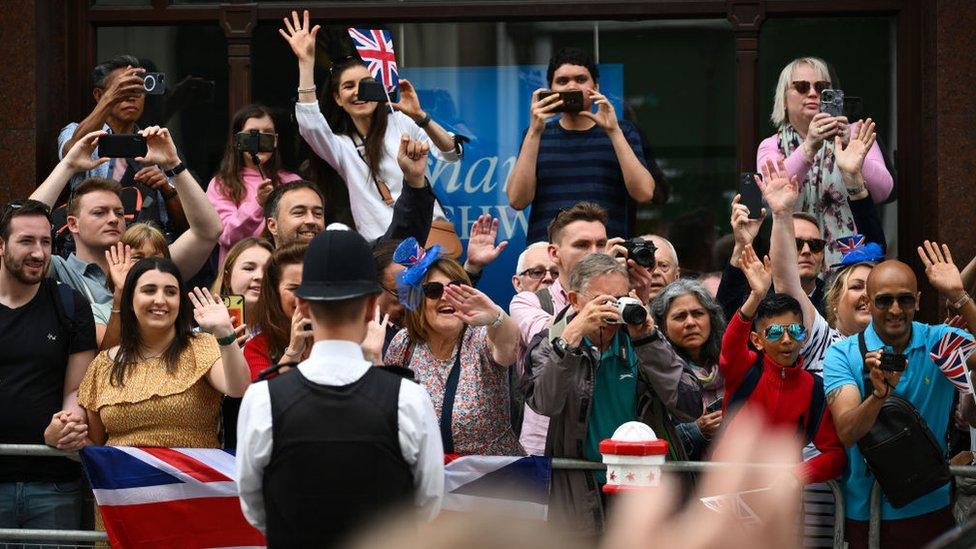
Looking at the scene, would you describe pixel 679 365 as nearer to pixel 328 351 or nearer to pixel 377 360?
pixel 377 360

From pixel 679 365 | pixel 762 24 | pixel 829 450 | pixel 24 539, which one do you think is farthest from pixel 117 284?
pixel 762 24

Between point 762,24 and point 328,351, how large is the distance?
6106 millimetres

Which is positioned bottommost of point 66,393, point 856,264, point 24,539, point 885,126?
point 24,539

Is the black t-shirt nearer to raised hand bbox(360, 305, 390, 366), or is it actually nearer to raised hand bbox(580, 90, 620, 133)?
raised hand bbox(360, 305, 390, 366)

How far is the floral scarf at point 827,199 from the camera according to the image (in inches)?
405

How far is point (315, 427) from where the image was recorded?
6.10 m

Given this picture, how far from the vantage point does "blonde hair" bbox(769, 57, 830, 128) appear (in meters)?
10.5

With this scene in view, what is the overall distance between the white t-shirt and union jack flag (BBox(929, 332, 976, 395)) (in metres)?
3.23

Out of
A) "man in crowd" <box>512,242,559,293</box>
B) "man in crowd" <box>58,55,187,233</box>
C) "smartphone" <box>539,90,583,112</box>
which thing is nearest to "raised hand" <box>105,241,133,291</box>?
"man in crowd" <box>58,55,187,233</box>

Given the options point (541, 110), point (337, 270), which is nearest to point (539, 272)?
point (541, 110)

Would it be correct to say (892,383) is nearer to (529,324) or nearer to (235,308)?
(529,324)

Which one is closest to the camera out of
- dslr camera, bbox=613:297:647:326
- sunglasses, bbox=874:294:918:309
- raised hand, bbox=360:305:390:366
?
raised hand, bbox=360:305:390:366

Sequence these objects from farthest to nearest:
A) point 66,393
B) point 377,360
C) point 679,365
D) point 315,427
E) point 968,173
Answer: point 968,173
point 66,393
point 679,365
point 377,360
point 315,427

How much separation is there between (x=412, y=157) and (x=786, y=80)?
254cm
